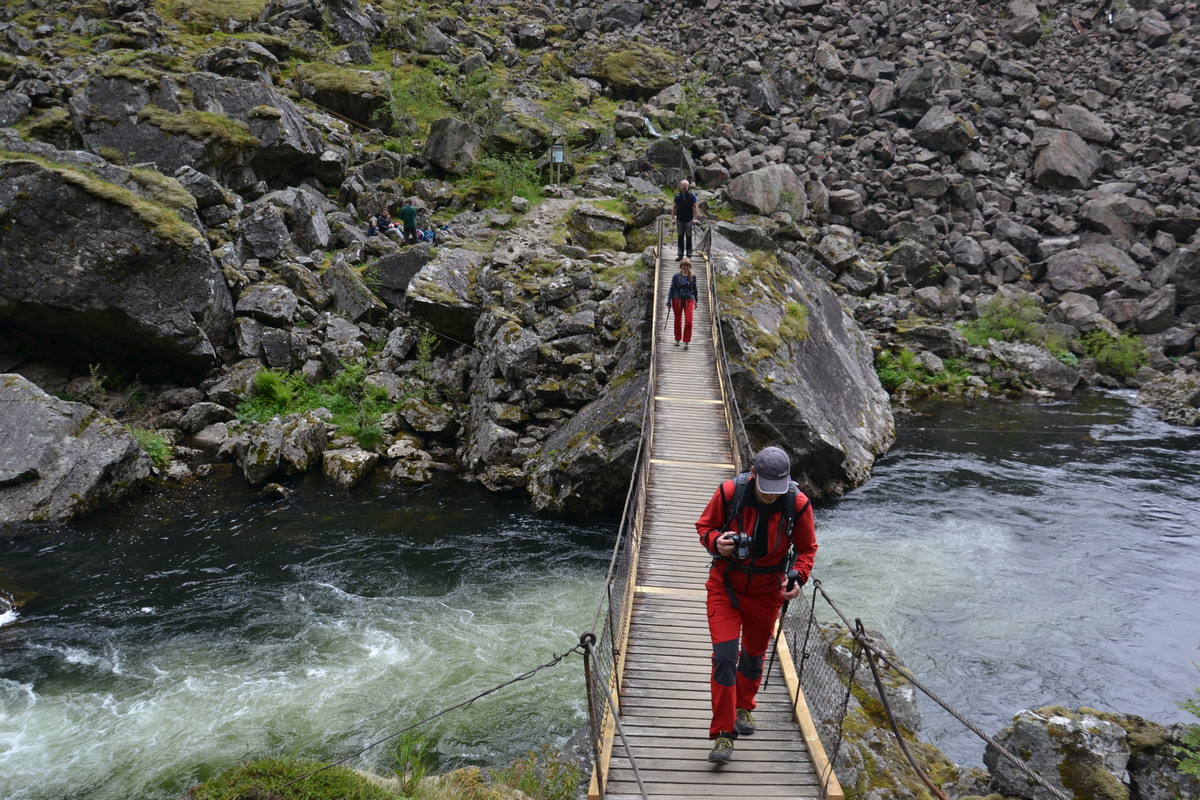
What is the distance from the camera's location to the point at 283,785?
508cm

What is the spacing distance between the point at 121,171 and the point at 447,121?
47.6 ft

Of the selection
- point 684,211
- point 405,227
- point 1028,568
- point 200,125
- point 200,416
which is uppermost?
point 200,125

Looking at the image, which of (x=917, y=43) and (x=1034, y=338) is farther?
(x=917, y=43)

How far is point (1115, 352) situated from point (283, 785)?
102 feet

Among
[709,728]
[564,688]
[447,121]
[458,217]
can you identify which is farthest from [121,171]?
[709,728]

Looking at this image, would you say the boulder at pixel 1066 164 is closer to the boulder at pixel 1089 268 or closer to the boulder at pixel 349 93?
the boulder at pixel 1089 268

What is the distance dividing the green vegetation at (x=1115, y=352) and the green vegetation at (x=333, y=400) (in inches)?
1054

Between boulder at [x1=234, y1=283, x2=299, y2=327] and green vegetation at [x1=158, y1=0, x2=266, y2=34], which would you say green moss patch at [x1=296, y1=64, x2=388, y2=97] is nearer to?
green vegetation at [x1=158, y1=0, x2=266, y2=34]

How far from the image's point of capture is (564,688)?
31.4 ft

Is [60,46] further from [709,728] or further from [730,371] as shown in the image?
[709,728]

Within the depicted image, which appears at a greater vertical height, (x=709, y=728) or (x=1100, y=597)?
(x=709, y=728)

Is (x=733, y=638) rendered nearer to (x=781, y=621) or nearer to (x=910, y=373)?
(x=781, y=621)

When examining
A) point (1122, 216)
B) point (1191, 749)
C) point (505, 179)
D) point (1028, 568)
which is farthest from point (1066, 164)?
point (1191, 749)

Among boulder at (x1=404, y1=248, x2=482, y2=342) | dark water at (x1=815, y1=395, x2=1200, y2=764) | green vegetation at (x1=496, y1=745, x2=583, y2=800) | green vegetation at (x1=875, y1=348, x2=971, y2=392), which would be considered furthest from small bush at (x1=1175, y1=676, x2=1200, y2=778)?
green vegetation at (x1=875, y1=348, x2=971, y2=392)
